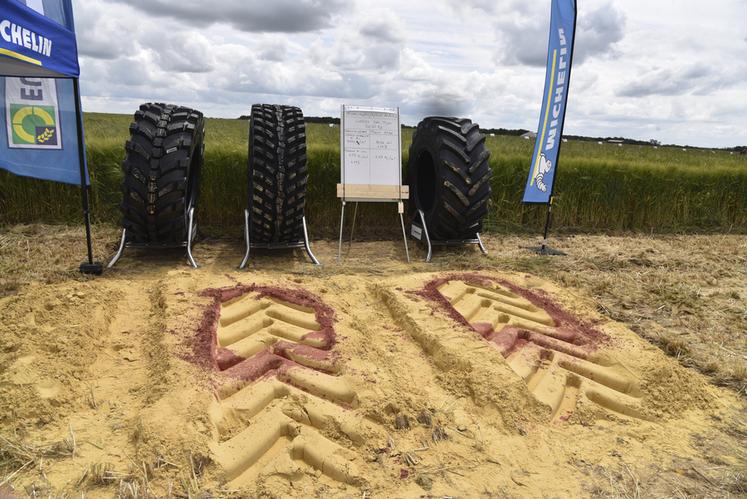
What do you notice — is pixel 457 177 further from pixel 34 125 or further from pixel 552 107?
pixel 34 125

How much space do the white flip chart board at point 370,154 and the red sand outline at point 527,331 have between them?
194 cm

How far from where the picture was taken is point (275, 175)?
5.82 m

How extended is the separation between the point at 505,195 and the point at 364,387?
638cm

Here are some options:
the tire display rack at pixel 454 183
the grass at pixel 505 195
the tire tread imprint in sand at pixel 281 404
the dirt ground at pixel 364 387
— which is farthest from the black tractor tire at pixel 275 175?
the tire tread imprint in sand at pixel 281 404

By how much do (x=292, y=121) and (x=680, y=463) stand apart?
16.3ft

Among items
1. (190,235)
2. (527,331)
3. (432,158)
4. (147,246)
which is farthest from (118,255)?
(527,331)

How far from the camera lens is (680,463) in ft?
9.20

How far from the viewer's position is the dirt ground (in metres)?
2.51

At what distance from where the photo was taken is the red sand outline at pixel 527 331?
402cm

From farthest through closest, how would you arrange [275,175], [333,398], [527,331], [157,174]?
[275,175]
[157,174]
[527,331]
[333,398]

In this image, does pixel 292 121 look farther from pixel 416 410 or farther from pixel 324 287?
pixel 416 410

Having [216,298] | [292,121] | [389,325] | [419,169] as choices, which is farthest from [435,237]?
[216,298]

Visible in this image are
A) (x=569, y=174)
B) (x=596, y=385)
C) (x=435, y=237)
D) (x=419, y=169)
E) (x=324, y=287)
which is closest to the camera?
(x=596, y=385)

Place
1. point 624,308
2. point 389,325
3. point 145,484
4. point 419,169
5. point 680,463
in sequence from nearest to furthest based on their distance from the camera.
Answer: point 145,484 < point 680,463 < point 389,325 < point 624,308 < point 419,169
